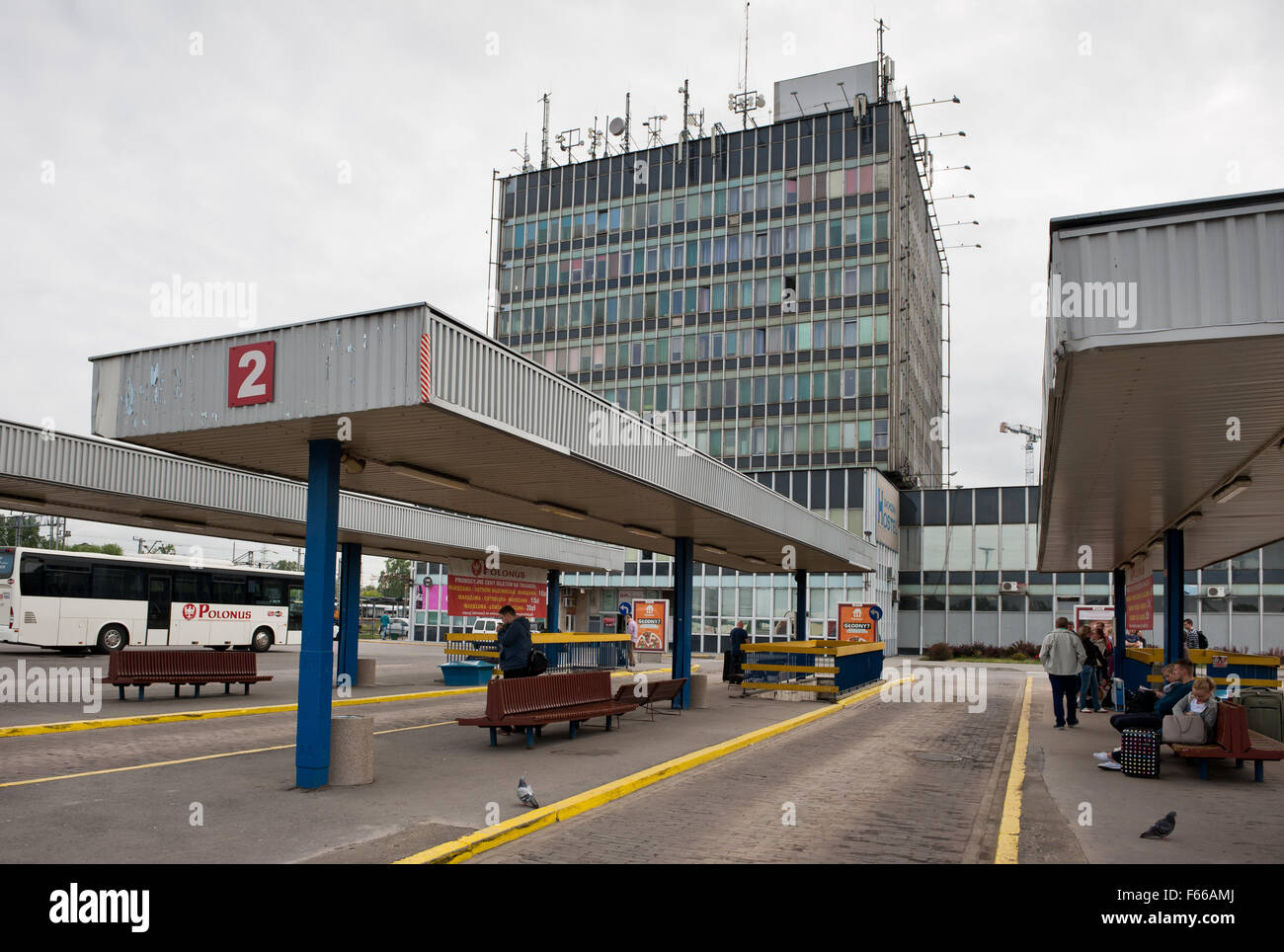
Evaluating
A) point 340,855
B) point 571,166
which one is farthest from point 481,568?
point 571,166

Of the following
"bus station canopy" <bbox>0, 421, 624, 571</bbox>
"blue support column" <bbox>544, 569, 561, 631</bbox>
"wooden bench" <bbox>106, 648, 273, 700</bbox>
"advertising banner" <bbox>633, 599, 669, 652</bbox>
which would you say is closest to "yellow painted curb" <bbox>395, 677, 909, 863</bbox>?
"bus station canopy" <bbox>0, 421, 624, 571</bbox>

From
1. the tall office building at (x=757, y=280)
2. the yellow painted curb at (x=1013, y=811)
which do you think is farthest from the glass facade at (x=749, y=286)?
the yellow painted curb at (x=1013, y=811)

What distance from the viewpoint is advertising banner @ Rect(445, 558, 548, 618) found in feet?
80.2

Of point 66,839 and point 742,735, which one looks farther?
point 742,735

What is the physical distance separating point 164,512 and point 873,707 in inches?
616

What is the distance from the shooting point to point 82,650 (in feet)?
110

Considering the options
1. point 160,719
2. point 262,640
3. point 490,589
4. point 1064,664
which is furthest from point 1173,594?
point 262,640

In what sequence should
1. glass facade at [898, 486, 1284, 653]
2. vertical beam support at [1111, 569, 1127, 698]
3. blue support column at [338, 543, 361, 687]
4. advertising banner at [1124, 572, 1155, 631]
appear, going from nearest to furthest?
advertising banner at [1124, 572, 1155, 631] < vertical beam support at [1111, 569, 1127, 698] < blue support column at [338, 543, 361, 687] < glass facade at [898, 486, 1284, 653]

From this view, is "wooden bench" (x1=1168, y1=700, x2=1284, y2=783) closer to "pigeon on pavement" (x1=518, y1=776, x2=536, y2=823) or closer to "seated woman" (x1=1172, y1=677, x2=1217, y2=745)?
"seated woman" (x1=1172, y1=677, x2=1217, y2=745)

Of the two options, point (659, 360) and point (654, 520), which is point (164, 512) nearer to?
point (654, 520)

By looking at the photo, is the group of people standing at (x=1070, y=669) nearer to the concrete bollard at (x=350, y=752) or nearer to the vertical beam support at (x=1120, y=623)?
the vertical beam support at (x=1120, y=623)

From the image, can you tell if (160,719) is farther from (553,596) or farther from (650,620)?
(650,620)

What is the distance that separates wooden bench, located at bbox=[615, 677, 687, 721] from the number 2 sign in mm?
8307

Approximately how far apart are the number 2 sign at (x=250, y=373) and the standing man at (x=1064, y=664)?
11897 millimetres
